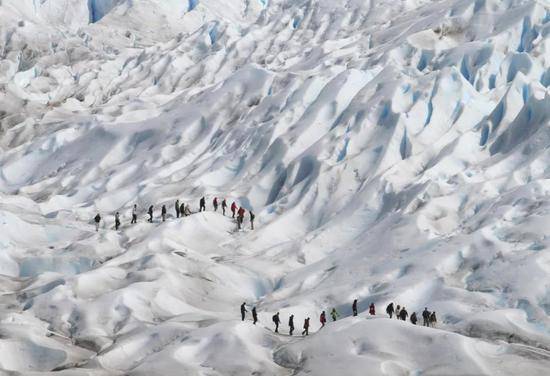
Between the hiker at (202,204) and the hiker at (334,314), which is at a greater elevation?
the hiker at (202,204)

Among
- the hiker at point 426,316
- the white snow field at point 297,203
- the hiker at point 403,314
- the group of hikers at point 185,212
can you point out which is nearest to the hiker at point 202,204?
the group of hikers at point 185,212

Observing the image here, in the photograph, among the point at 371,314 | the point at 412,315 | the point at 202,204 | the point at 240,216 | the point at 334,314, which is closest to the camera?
the point at 412,315

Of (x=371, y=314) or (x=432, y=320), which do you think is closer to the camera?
(x=432, y=320)

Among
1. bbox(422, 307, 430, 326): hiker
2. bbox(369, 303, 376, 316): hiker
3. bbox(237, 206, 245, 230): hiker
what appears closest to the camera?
bbox(422, 307, 430, 326): hiker

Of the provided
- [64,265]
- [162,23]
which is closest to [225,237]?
[64,265]

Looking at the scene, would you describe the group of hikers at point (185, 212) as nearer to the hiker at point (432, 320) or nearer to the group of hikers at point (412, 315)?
the group of hikers at point (412, 315)

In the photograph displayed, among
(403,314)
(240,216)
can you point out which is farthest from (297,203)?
(403,314)

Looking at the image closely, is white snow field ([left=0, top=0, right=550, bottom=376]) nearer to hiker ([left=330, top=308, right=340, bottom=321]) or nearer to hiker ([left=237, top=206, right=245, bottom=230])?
hiker ([left=237, top=206, right=245, bottom=230])

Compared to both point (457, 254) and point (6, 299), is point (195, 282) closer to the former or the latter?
point (6, 299)

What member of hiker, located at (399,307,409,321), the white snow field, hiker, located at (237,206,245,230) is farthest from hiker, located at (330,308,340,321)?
hiker, located at (237,206,245,230)

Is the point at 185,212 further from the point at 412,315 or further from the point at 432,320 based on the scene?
the point at 432,320
